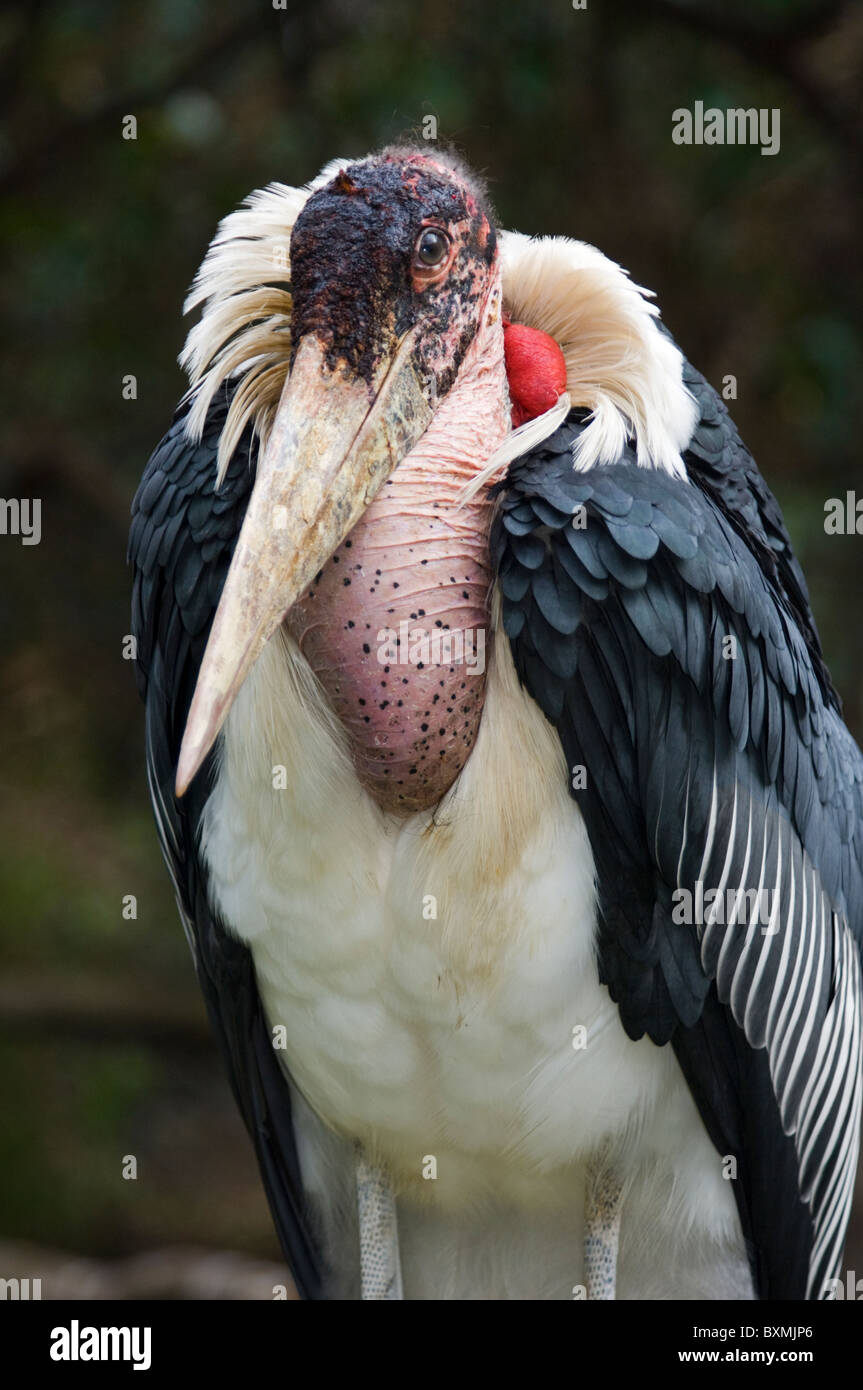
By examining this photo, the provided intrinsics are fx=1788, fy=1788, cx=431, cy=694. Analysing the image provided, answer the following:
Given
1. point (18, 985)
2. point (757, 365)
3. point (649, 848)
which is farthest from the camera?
point (18, 985)

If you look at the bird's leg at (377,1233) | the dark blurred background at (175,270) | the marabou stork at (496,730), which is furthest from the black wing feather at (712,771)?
the dark blurred background at (175,270)

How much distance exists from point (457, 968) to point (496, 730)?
1.07 feet

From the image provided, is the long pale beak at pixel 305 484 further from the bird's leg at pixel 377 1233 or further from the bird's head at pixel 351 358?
the bird's leg at pixel 377 1233

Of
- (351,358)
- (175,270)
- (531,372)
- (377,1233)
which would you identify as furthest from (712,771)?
(175,270)

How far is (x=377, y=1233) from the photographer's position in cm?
→ 279

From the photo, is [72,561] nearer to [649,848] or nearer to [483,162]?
[483,162]

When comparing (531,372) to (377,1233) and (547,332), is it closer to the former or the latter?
(547,332)

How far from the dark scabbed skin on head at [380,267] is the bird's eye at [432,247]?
0.01 m

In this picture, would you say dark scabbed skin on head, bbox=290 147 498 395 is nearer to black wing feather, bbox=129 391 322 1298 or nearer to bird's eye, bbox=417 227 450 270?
bird's eye, bbox=417 227 450 270

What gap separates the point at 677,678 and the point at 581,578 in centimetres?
20

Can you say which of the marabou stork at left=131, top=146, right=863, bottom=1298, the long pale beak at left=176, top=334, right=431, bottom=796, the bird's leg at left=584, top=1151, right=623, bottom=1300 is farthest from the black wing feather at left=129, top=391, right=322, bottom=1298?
the bird's leg at left=584, top=1151, right=623, bottom=1300

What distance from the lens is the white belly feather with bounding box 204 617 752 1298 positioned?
91.2 inches

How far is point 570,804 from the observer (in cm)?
232

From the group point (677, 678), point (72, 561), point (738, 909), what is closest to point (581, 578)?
point (677, 678)
